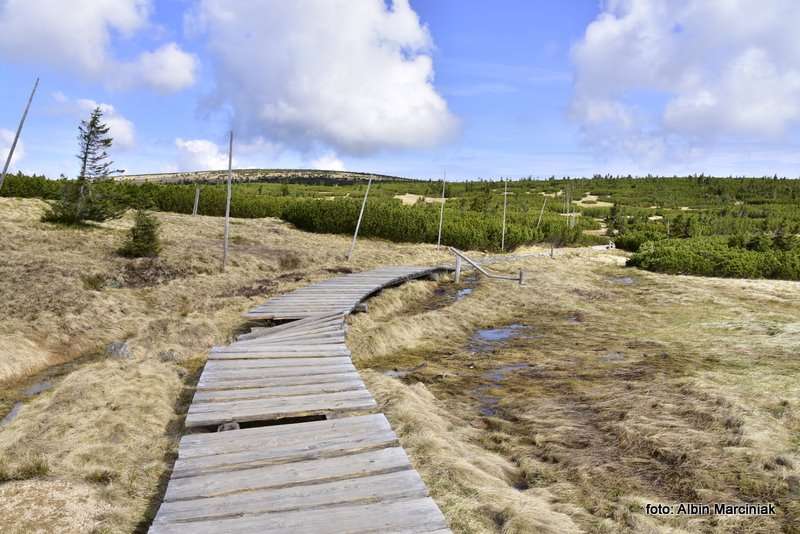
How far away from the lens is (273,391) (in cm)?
518

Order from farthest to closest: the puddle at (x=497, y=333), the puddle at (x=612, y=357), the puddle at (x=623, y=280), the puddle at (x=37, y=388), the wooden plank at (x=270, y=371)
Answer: the puddle at (x=623, y=280) < the puddle at (x=497, y=333) < the puddle at (x=612, y=357) < the puddle at (x=37, y=388) < the wooden plank at (x=270, y=371)

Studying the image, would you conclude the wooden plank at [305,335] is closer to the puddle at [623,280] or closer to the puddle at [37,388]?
the puddle at [37,388]

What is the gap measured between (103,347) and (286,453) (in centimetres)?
598

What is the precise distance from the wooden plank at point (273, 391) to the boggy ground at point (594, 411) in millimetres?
501

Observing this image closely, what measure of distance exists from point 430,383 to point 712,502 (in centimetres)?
357

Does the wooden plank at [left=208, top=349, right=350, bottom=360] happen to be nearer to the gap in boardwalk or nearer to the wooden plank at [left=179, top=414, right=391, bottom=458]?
the gap in boardwalk

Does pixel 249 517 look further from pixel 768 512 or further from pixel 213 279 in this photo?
pixel 213 279

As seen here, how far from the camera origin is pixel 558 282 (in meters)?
16.0

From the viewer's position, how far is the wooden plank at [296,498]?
301cm

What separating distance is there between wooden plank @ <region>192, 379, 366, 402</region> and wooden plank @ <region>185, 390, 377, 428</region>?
0.11 metres

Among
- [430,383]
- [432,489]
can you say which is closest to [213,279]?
[430,383]

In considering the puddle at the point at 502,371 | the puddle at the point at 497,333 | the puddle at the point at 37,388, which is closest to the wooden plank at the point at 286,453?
the puddle at the point at 502,371

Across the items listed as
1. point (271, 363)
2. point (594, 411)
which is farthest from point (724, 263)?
point (271, 363)

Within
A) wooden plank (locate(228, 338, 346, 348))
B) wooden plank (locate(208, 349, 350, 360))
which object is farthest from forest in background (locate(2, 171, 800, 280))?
wooden plank (locate(208, 349, 350, 360))
